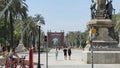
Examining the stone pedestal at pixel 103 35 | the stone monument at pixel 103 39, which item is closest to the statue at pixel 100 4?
the stone monument at pixel 103 39

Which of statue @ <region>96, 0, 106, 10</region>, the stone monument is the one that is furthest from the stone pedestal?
statue @ <region>96, 0, 106, 10</region>

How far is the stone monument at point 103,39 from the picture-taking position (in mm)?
37812

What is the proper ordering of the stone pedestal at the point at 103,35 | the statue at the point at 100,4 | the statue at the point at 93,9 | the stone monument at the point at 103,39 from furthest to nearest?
1. the statue at the point at 100,4
2. the statue at the point at 93,9
3. the stone pedestal at the point at 103,35
4. the stone monument at the point at 103,39

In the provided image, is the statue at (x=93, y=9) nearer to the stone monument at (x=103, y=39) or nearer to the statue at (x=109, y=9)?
the stone monument at (x=103, y=39)

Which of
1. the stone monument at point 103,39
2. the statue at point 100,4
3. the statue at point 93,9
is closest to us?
the stone monument at point 103,39

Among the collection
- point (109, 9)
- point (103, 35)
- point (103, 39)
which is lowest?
point (103, 39)

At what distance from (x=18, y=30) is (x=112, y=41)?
286 feet

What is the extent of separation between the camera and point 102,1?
129 ft

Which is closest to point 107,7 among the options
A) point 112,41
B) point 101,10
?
point 101,10

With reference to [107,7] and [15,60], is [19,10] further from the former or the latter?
[15,60]

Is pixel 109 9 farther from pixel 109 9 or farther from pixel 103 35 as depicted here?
pixel 103 35

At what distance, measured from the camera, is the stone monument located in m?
37.8

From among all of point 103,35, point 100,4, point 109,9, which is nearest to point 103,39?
point 103,35

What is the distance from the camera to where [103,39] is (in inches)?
1515
